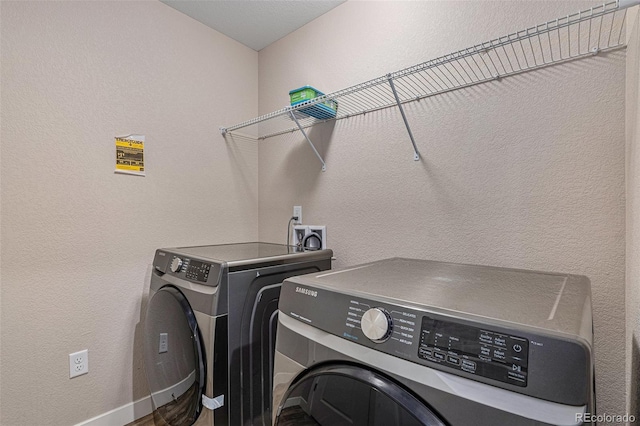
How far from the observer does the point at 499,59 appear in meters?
1.25

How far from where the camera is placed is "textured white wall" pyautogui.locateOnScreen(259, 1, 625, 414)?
1.05m

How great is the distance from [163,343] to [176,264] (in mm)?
379

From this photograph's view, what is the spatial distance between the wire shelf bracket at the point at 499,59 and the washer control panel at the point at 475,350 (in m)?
0.84

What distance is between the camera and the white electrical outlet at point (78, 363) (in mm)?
1538

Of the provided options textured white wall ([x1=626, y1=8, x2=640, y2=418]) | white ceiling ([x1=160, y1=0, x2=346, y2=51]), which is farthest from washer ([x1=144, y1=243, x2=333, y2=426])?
white ceiling ([x1=160, y1=0, x2=346, y2=51])

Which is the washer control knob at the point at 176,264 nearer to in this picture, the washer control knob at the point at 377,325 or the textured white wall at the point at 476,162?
the textured white wall at the point at 476,162

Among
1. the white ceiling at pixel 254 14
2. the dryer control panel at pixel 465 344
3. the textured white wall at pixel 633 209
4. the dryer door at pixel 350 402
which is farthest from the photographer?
the white ceiling at pixel 254 14

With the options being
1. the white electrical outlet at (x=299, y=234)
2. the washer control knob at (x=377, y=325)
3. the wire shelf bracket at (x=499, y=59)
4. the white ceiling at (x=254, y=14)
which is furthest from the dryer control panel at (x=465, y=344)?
Answer: the white ceiling at (x=254, y=14)

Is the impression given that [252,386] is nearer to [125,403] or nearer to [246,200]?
[125,403]

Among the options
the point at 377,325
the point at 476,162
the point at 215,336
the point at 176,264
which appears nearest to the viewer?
the point at 377,325

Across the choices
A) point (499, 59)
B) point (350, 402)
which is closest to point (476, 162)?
point (499, 59)

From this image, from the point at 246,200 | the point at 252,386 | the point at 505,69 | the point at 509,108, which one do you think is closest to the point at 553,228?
the point at 509,108

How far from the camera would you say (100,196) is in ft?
5.32

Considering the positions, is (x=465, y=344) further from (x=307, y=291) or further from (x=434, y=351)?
(x=307, y=291)
